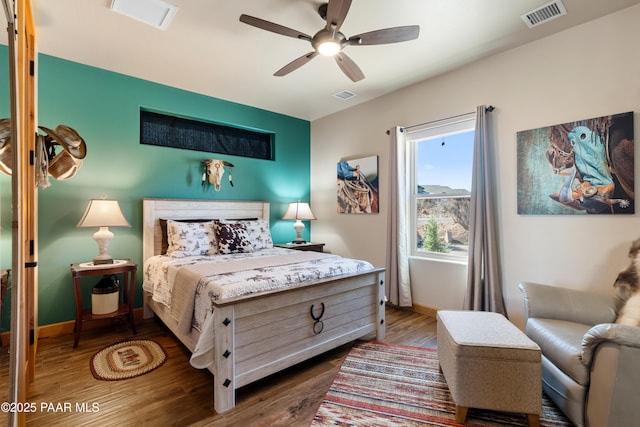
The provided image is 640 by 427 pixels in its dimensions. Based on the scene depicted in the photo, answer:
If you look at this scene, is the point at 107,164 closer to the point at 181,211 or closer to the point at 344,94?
the point at 181,211

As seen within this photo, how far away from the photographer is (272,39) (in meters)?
2.67

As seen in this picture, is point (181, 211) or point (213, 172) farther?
point (213, 172)

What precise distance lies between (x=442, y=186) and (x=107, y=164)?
370 cm

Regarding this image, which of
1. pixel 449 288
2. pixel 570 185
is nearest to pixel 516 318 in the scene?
pixel 449 288

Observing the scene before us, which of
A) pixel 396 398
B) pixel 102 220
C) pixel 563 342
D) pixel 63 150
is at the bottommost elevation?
pixel 396 398

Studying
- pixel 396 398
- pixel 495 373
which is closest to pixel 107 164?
pixel 396 398

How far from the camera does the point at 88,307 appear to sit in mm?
3047

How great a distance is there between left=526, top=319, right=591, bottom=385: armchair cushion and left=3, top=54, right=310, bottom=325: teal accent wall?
3579 millimetres

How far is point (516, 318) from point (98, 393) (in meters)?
3.40

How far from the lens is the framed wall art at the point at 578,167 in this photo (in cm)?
223

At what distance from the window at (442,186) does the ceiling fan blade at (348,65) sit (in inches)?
48.0

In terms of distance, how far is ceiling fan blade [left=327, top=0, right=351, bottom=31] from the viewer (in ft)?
6.03

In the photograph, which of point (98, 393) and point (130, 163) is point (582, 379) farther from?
point (130, 163)

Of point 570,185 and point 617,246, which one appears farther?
point 570,185
